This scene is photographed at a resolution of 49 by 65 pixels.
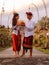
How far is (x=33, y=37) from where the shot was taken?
10.5 ft

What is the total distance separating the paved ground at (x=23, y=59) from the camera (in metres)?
3.12

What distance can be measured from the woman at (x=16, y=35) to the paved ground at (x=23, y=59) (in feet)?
0.27

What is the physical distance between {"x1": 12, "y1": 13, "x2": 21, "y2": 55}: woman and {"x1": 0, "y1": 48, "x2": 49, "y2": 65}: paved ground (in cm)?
8

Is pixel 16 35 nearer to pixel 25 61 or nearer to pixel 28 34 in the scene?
pixel 28 34

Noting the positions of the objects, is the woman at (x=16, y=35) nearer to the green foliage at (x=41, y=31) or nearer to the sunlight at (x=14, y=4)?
the sunlight at (x=14, y=4)

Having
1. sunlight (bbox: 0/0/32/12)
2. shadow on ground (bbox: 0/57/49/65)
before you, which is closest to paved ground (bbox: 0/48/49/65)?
shadow on ground (bbox: 0/57/49/65)

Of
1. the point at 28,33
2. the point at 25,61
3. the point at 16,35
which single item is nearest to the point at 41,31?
the point at 28,33

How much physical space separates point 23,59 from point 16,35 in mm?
306

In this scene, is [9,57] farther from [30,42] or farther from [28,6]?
[28,6]

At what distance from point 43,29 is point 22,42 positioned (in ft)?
0.98

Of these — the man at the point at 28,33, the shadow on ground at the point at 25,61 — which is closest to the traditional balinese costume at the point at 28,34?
the man at the point at 28,33

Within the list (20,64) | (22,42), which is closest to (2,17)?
(22,42)

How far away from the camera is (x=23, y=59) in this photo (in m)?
3.15

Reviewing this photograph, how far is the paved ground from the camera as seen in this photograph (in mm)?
3117
